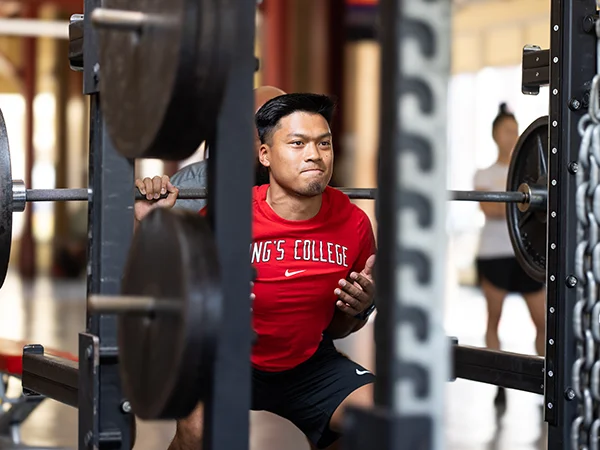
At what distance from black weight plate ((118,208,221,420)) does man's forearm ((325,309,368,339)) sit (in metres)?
1.02

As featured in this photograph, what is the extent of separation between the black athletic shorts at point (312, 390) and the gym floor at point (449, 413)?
1.14 meters

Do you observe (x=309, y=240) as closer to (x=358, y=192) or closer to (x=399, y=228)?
(x=358, y=192)

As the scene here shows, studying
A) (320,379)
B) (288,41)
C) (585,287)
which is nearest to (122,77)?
(585,287)

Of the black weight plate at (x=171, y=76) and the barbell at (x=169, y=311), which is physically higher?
the black weight plate at (x=171, y=76)

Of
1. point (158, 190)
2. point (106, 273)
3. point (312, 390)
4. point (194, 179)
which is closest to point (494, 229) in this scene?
point (194, 179)

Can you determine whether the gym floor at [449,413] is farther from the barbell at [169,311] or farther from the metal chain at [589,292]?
the barbell at [169,311]

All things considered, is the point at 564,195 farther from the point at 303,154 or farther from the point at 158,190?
the point at 158,190

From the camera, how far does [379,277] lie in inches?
46.3

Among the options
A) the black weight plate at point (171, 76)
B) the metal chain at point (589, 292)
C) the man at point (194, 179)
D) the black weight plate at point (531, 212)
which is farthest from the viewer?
the man at point (194, 179)

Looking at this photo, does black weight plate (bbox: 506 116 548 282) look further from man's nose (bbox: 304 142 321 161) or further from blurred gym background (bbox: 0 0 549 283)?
blurred gym background (bbox: 0 0 549 283)

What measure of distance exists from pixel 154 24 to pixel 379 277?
0.52 m

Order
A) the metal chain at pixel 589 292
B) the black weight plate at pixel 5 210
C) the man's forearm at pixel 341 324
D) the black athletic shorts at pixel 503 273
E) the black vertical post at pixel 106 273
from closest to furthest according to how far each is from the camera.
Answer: the metal chain at pixel 589 292 < the black vertical post at pixel 106 273 < the black weight plate at pixel 5 210 < the man's forearm at pixel 341 324 < the black athletic shorts at pixel 503 273

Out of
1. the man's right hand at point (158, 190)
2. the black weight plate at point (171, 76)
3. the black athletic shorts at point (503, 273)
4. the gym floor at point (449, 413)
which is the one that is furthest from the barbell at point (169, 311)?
the black athletic shorts at point (503, 273)

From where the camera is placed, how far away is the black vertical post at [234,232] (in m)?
1.41
